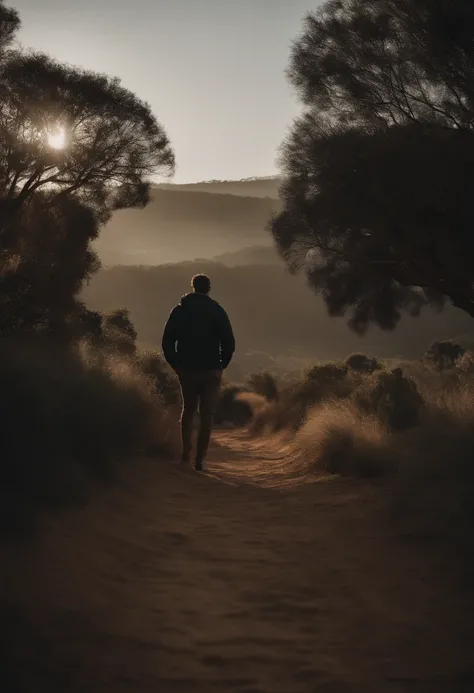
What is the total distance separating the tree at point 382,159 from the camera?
1130cm

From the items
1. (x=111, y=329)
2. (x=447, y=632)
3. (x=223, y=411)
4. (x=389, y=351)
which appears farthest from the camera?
(x=389, y=351)

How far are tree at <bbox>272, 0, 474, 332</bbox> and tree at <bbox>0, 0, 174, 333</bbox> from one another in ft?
13.4

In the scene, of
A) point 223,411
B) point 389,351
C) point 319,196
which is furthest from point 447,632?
point 389,351

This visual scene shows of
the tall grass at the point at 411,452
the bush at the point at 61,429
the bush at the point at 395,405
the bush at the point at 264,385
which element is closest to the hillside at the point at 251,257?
the bush at the point at 264,385

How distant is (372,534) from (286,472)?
3.31 metres

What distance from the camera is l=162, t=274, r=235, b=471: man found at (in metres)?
8.18

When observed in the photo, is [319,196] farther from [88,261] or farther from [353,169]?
[88,261]

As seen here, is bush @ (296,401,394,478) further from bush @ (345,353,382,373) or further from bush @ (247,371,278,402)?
bush @ (247,371,278,402)

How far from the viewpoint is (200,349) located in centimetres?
816

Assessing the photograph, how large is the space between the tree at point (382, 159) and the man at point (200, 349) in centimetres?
479

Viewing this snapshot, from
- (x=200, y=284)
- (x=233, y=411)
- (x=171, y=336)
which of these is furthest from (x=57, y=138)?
(x=233, y=411)

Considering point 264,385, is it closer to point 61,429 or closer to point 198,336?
point 198,336

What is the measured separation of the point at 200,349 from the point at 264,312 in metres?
88.5

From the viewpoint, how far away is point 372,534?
5.36 meters
